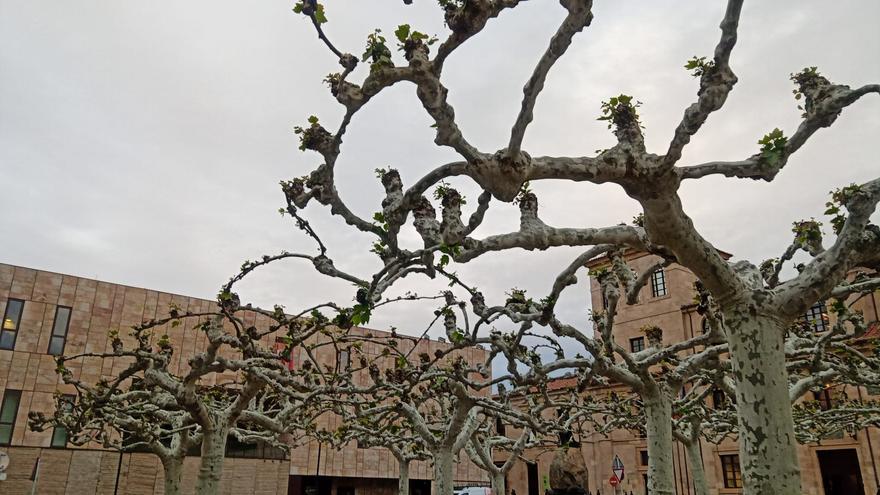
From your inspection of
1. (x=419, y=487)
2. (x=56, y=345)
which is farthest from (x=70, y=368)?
(x=419, y=487)

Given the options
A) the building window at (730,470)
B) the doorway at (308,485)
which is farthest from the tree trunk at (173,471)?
the building window at (730,470)

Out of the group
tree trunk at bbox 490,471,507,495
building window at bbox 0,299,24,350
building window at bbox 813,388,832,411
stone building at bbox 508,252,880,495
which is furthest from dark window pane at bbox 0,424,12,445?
building window at bbox 813,388,832,411

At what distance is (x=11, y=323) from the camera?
27109 mm

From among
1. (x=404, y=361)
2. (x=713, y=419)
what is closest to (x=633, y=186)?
(x=404, y=361)

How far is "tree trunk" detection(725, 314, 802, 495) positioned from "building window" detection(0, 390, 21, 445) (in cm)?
3043

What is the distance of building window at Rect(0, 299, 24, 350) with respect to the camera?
88.2 ft

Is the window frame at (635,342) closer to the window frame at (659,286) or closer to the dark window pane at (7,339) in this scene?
the window frame at (659,286)

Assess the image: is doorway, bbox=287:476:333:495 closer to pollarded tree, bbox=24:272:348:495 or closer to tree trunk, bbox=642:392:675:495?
pollarded tree, bbox=24:272:348:495

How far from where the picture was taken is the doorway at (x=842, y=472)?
31.5 m

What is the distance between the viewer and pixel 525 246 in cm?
664

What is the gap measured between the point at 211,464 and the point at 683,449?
26957 millimetres

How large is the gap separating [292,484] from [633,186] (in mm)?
38730

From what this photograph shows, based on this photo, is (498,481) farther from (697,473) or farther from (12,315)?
(12,315)

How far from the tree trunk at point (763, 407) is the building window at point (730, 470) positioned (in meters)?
28.7
